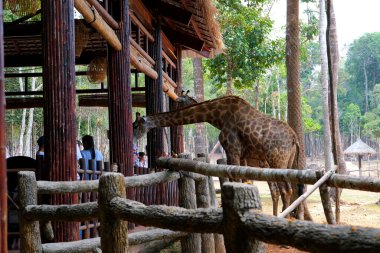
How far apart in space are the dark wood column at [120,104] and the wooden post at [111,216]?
388 centimetres

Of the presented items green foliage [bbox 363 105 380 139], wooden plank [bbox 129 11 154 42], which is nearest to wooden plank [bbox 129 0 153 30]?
wooden plank [bbox 129 11 154 42]

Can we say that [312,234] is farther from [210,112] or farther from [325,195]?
[210,112]

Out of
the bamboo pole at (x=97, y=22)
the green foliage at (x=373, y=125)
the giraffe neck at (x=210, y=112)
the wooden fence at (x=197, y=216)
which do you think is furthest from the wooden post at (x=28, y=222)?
the green foliage at (x=373, y=125)

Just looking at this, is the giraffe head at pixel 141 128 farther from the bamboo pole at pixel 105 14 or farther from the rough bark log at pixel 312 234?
the rough bark log at pixel 312 234

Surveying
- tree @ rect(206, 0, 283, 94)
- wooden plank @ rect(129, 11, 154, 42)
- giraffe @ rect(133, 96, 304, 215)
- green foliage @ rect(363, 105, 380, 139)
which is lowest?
giraffe @ rect(133, 96, 304, 215)

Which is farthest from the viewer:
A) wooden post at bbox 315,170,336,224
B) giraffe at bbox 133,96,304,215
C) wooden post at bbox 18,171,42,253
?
giraffe at bbox 133,96,304,215

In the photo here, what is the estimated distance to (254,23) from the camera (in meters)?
17.3

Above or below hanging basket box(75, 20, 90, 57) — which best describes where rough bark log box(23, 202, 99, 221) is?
below

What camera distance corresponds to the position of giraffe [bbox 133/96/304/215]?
294 inches

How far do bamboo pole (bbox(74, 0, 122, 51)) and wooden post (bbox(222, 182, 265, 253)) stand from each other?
141 inches

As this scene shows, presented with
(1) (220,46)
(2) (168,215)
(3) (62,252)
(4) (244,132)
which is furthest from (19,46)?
(2) (168,215)

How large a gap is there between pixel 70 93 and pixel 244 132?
3514mm

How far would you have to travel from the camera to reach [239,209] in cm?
210

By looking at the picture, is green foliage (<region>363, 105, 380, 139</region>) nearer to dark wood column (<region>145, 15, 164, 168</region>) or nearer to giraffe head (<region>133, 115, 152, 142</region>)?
dark wood column (<region>145, 15, 164, 168</region>)
